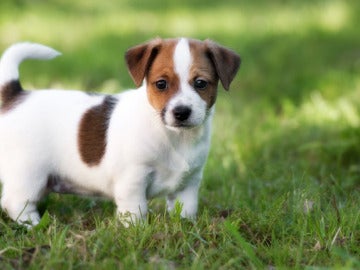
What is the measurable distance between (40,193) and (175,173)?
95 cm

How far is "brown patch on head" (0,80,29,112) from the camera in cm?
507

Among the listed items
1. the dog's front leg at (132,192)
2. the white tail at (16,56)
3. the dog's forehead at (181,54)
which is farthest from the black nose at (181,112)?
the white tail at (16,56)

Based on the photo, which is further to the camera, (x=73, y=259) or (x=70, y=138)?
(x=70, y=138)

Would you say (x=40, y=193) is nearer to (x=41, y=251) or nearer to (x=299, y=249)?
(x=41, y=251)

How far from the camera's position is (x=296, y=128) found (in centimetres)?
696

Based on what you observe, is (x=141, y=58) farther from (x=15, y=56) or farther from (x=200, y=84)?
(x=15, y=56)

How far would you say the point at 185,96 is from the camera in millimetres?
4422

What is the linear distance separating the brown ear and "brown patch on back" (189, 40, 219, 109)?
4 centimetres

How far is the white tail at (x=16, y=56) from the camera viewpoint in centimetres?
516

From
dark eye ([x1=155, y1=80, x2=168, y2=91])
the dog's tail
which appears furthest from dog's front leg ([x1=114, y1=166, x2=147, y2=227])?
the dog's tail

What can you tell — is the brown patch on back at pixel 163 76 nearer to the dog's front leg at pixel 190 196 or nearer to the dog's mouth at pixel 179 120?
the dog's mouth at pixel 179 120

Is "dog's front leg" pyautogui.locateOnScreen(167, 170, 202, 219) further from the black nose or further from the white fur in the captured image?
the black nose

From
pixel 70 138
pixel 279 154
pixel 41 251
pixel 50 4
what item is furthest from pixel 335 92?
pixel 50 4

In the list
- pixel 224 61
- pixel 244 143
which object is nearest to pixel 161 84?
pixel 224 61
